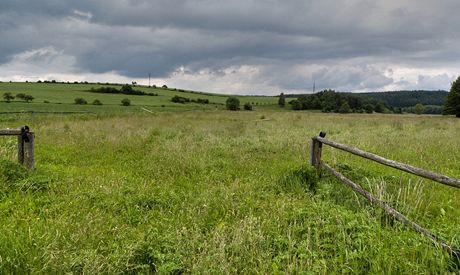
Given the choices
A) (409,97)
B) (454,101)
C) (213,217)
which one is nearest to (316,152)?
(213,217)

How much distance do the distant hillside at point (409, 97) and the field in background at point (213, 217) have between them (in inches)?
6614

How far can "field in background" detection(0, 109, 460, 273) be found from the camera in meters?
3.82

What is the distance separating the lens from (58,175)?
813 cm

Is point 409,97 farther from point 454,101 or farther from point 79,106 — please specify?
point 79,106

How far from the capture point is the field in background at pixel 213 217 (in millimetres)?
3824

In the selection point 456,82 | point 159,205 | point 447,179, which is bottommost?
point 159,205

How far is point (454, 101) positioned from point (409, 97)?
129796mm

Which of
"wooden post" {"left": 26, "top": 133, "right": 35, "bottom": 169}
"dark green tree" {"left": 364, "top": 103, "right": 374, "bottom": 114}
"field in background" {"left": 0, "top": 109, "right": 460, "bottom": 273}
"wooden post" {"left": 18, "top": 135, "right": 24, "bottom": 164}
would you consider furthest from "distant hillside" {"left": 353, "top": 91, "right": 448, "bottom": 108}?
"wooden post" {"left": 18, "top": 135, "right": 24, "bottom": 164}

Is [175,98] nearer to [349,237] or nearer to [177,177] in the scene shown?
[177,177]

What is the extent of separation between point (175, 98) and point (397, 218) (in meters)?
79.3

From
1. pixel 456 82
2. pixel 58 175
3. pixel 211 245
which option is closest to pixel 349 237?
pixel 211 245

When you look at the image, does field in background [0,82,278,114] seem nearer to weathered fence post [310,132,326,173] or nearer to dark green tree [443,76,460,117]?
weathered fence post [310,132,326,173]

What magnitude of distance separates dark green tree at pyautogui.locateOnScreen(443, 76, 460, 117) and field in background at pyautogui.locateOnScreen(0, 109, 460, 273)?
57932 mm

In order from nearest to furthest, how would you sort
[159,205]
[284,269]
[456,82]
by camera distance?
1. [284,269]
2. [159,205]
3. [456,82]
